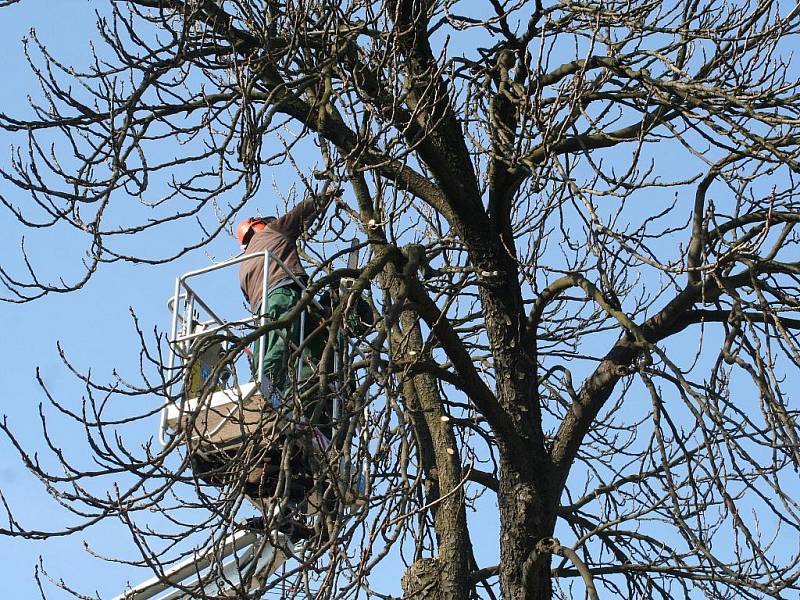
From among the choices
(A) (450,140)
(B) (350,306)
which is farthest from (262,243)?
(B) (350,306)

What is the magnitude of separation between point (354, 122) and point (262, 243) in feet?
6.36

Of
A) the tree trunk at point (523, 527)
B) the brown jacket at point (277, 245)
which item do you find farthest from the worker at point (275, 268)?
the tree trunk at point (523, 527)

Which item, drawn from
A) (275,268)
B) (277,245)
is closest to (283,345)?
(275,268)

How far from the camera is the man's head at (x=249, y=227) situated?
8655 millimetres

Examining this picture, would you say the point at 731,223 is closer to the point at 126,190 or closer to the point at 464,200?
the point at 464,200

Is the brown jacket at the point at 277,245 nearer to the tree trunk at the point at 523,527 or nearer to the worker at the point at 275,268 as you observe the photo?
the worker at the point at 275,268

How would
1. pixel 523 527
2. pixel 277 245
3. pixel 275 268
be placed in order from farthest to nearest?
1. pixel 277 245
2. pixel 275 268
3. pixel 523 527

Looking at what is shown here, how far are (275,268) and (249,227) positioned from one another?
3.15 feet

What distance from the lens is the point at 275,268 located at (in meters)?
7.87

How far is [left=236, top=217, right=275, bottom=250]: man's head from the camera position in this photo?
28.4 feet

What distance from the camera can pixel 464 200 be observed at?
7273 millimetres

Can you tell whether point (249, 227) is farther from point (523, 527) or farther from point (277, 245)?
point (523, 527)

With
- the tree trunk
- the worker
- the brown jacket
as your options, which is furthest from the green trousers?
the tree trunk

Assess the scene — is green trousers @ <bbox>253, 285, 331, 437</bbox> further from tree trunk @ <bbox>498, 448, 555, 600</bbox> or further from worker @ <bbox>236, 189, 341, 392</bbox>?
tree trunk @ <bbox>498, 448, 555, 600</bbox>
